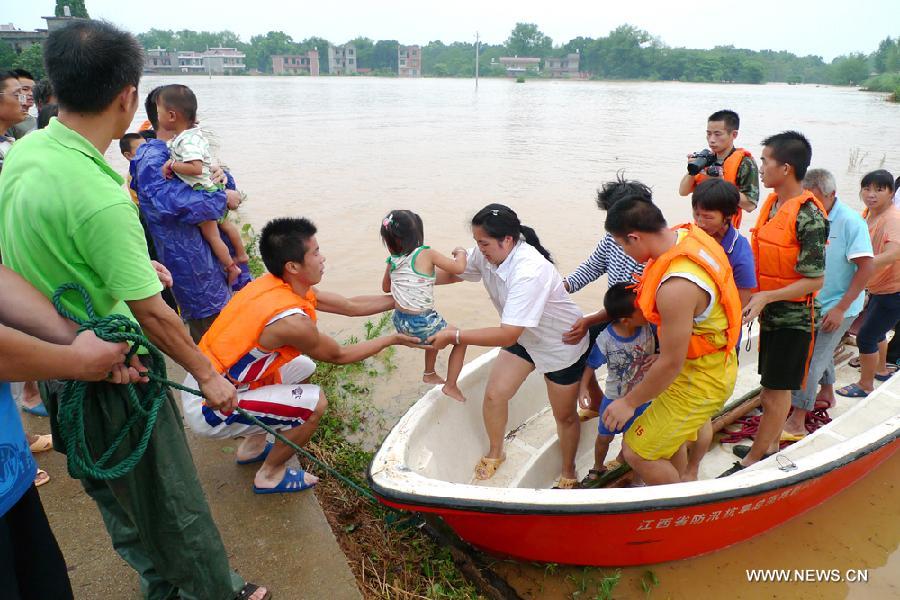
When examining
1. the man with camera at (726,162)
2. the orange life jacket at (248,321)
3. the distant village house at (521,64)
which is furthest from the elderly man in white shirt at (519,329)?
the distant village house at (521,64)

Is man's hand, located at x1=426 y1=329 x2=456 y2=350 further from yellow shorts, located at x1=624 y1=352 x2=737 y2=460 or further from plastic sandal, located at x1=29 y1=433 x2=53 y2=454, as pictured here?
plastic sandal, located at x1=29 y1=433 x2=53 y2=454

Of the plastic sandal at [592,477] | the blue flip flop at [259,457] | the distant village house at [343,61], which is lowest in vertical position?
the plastic sandal at [592,477]

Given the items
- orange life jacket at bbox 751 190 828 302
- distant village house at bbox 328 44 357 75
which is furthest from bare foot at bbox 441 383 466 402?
distant village house at bbox 328 44 357 75

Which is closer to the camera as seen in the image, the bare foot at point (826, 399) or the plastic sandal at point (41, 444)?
the plastic sandal at point (41, 444)

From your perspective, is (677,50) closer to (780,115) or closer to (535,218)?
(780,115)

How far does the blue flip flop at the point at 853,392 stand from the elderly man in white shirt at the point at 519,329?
229cm

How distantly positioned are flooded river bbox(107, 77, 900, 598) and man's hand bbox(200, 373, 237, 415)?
1.67 metres

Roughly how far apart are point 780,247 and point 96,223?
2.96 metres

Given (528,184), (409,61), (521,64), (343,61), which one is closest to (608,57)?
(521,64)

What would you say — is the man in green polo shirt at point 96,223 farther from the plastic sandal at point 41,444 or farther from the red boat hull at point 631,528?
the plastic sandal at point 41,444

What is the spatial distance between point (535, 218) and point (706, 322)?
8.29 meters

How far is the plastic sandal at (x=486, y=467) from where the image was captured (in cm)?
320

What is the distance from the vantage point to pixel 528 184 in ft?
42.6

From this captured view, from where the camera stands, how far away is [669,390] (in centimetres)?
258
